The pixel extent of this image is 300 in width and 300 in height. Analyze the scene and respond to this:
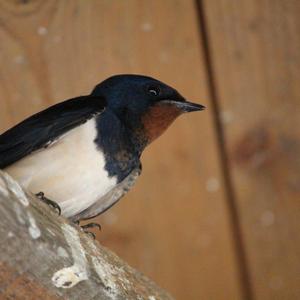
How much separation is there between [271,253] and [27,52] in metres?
0.61

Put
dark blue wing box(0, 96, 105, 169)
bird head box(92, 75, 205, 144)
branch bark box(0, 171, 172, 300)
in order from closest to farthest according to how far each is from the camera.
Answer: branch bark box(0, 171, 172, 300) < dark blue wing box(0, 96, 105, 169) < bird head box(92, 75, 205, 144)

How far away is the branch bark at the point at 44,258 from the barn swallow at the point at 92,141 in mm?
319

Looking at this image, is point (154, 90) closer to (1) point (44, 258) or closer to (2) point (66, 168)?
(2) point (66, 168)

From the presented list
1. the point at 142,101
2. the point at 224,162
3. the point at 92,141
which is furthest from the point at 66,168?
the point at 224,162

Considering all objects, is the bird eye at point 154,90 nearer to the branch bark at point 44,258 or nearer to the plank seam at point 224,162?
the plank seam at point 224,162

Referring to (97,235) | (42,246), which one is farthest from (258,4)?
(42,246)

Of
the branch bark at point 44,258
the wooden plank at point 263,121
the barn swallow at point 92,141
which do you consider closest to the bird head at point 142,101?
the barn swallow at point 92,141

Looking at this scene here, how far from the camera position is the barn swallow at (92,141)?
5.11 ft

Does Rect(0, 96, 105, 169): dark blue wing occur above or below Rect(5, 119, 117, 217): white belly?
above

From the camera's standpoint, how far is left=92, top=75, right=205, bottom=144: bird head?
167 cm

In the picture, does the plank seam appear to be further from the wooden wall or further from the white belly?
the white belly

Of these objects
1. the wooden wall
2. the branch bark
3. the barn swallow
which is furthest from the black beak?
the branch bark

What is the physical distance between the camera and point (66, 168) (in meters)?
1.56

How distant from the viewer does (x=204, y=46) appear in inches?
67.6
